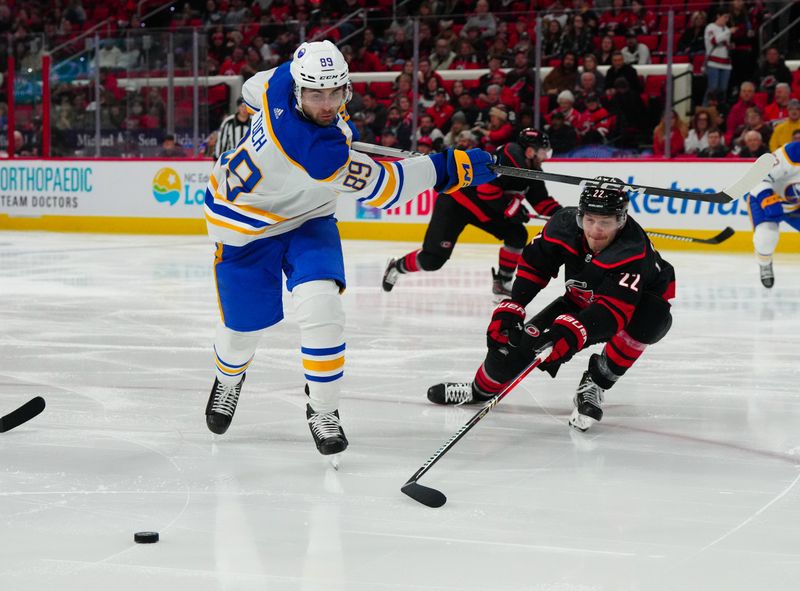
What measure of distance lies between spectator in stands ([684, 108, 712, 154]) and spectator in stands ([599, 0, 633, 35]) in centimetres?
103

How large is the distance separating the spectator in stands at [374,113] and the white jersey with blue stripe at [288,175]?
7.70 m

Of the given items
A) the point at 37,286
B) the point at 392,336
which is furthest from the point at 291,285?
the point at 37,286

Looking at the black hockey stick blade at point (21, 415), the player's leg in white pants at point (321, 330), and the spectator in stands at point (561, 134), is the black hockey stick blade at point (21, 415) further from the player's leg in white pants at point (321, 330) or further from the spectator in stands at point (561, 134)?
the spectator in stands at point (561, 134)

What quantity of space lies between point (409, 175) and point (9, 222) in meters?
9.85

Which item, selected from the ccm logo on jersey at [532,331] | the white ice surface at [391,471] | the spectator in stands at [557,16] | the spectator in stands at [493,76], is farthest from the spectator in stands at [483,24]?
the ccm logo on jersey at [532,331]

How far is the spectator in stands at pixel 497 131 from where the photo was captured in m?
9.45

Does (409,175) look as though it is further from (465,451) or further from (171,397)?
(171,397)

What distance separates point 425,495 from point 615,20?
26.9 feet

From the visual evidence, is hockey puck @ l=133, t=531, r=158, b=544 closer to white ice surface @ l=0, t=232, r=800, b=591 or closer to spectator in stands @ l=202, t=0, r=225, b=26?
white ice surface @ l=0, t=232, r=800, b=591

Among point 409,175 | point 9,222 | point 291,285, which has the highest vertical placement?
point 409,175

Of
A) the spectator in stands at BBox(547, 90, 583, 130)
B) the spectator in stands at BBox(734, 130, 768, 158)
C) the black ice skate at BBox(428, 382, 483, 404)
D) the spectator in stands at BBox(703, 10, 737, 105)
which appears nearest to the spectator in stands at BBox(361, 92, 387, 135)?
the spectator in stands at BBox(547, 90, 583, 130)

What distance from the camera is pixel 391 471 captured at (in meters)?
2.76

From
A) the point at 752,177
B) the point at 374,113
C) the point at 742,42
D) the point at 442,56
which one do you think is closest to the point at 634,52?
the point at 742,42

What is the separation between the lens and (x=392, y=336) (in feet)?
16.2
